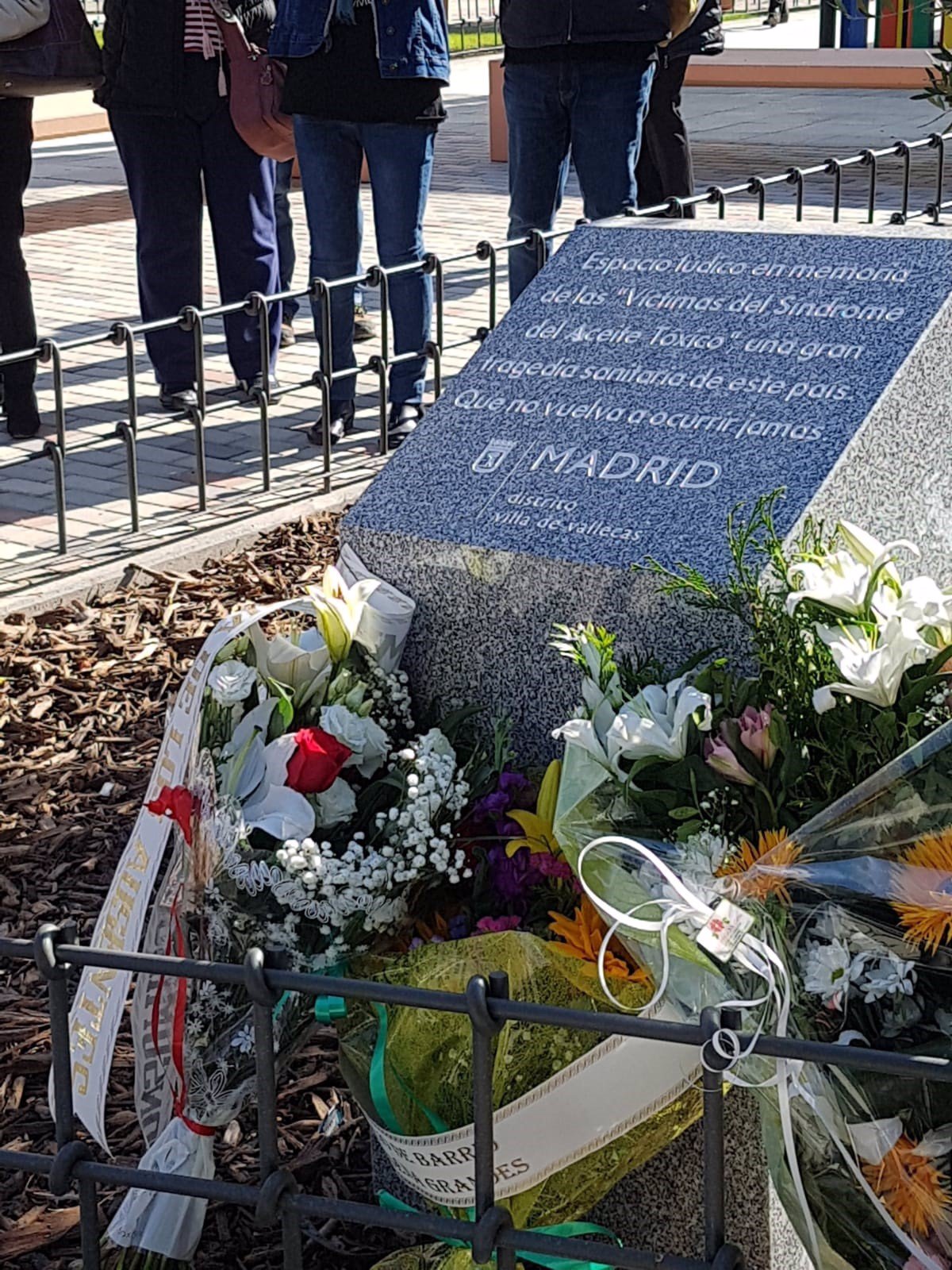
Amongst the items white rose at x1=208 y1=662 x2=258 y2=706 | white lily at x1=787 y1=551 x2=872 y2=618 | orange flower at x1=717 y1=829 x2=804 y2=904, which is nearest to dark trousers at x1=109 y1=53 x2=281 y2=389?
white rose at x1=208 y1=662 x2=258 y2=706

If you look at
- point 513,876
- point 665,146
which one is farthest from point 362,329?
point 513,876

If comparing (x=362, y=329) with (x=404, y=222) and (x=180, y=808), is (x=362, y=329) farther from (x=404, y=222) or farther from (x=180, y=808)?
(x=180, y=808)

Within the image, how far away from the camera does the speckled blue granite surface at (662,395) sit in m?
2.49

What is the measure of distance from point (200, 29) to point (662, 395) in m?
3.72

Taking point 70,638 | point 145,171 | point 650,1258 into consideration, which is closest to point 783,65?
point 145,171

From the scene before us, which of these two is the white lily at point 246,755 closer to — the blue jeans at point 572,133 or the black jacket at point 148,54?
the blue jeans at point 572,133

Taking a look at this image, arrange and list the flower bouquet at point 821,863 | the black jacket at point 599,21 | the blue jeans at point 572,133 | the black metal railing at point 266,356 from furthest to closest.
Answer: the blue jeans at point 572,133, the black jacket at point 599,21, the black metal railing at point 266,356, the flower bouquet at point 821,863

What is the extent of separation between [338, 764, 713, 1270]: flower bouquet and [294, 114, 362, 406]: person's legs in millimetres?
3668

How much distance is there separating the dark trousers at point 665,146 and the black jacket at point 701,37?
7 cm

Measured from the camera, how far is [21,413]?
5863 millimetres

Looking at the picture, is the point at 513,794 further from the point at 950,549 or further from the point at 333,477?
the point at 333,477

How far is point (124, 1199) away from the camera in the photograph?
2.19 metres

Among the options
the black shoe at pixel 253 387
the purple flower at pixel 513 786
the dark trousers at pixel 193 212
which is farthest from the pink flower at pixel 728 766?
the black shoe at pixel 253 387

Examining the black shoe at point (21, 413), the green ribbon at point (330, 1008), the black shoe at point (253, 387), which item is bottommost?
the black shoe at point (253, 387)
